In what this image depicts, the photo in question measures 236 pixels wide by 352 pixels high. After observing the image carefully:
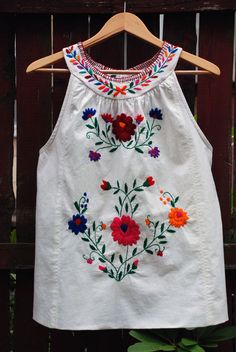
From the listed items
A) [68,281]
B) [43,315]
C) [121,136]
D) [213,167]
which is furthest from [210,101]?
[43,315]

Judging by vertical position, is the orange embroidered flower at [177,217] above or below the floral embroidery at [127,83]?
below

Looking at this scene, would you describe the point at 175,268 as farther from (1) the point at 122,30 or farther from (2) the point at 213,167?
(1) the point at 122,30

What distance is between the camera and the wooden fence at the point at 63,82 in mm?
1807

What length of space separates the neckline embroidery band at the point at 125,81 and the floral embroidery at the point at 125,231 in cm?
27

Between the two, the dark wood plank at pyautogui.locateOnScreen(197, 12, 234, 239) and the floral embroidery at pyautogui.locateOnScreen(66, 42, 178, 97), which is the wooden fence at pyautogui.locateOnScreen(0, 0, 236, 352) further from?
the floral embroidery at pyautogui.locateOnScreen(66, 42, 178, 97)

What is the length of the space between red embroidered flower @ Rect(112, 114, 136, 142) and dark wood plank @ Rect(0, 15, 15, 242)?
0.48m

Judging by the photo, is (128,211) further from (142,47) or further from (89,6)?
(89,6)

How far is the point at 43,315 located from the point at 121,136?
598 mm

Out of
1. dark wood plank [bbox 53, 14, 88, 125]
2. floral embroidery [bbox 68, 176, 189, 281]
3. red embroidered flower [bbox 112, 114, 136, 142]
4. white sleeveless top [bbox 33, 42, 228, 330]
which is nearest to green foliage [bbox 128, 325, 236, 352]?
white sleeveless top [bbox 33, 42, 228, 330]

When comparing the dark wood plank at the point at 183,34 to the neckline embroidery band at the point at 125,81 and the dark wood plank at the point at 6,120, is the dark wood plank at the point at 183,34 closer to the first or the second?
the neckline embroidery band at the point at 125,81

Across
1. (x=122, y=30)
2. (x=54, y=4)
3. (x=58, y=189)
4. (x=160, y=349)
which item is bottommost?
(x=160, y=349)

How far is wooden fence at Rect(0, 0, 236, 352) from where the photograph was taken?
181cm

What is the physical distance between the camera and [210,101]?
1850 millimetres

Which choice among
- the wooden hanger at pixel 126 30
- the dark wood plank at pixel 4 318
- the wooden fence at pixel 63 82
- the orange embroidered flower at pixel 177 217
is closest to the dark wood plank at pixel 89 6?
the wooden fence at pixel 63 82
